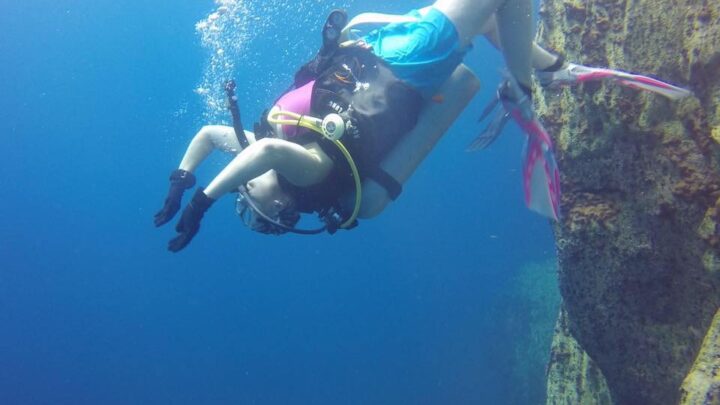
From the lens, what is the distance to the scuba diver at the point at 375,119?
3064mm

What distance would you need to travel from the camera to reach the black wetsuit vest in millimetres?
3162

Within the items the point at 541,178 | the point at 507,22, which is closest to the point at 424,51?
the point at 507,22

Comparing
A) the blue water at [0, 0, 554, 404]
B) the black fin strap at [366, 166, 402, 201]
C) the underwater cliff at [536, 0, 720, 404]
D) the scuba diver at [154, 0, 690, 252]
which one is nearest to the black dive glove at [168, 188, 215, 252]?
the scuba diver at [154, 0, 690, 252]

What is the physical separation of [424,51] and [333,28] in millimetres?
678

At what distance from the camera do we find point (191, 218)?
295 centimetres

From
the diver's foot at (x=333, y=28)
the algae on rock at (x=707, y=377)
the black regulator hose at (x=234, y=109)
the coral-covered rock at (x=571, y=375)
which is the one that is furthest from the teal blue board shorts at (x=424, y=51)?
the coral-covered rock at (x=571, y=375)

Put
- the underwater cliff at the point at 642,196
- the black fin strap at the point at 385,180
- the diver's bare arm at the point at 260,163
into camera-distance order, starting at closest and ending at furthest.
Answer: the underwater cliff at the point at 642,196 → the diver's bare arm at the point at 260,163 → the black fin strap at the point at 385,180

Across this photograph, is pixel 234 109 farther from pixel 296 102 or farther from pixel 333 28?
pixel 333 28

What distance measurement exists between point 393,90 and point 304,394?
2852 cm

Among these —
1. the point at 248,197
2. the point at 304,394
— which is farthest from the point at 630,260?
the point at 304,394

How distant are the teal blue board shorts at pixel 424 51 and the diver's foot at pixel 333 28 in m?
0.28

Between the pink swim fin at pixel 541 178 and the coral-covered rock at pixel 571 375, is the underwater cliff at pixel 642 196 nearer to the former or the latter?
the coral-covered rock at pixel 571 375

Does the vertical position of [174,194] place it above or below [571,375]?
above

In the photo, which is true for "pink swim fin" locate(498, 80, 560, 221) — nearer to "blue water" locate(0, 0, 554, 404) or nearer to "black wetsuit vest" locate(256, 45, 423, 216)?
"black wetsuit vest" locate(256, 45, 423, 216)
